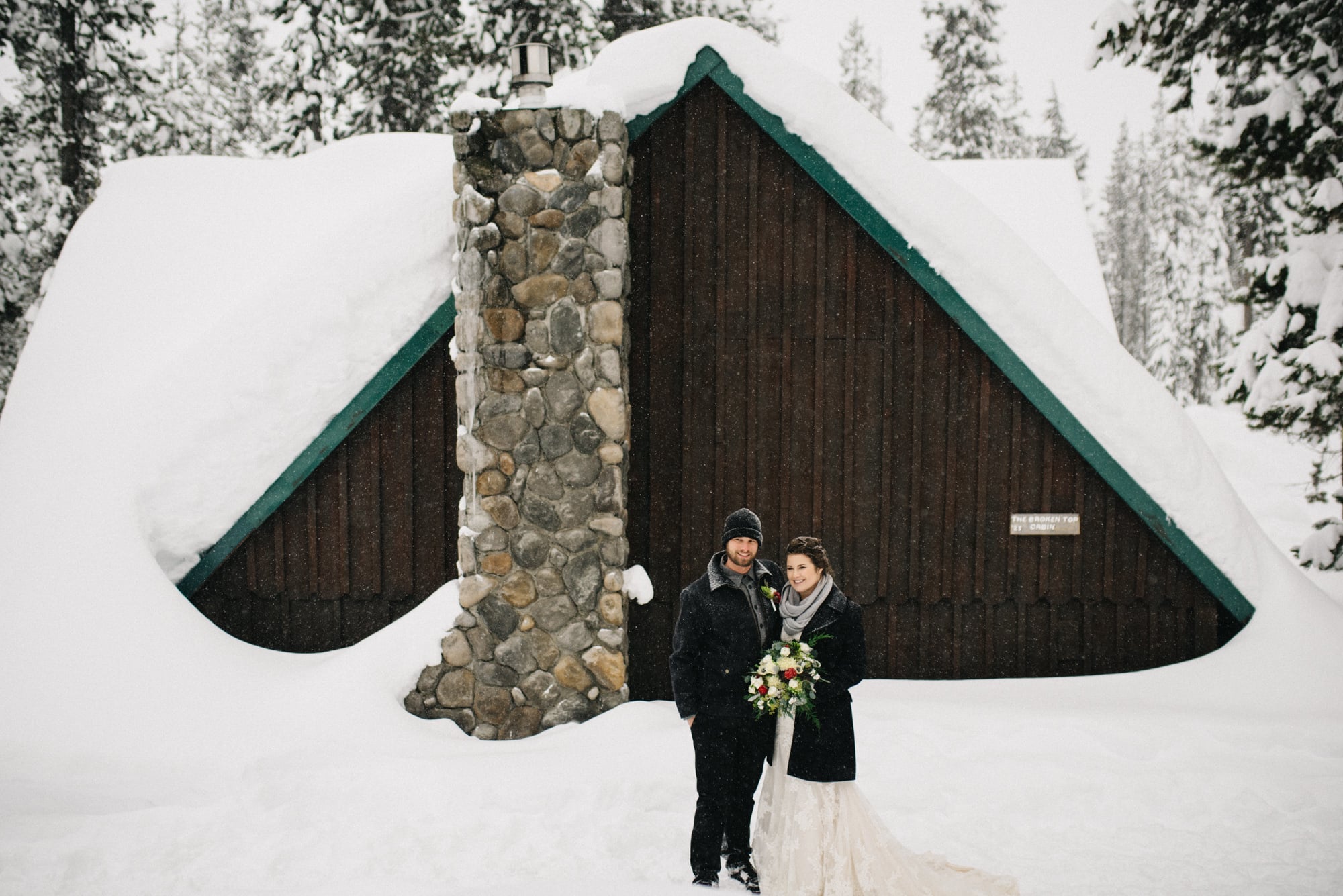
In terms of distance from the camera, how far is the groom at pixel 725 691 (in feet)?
11.8

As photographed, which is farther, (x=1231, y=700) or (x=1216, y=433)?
(x=1216, y=433)

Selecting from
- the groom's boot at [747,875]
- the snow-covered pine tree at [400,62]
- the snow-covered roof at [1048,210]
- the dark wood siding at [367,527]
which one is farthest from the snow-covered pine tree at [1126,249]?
the groom's boot at [747,875]

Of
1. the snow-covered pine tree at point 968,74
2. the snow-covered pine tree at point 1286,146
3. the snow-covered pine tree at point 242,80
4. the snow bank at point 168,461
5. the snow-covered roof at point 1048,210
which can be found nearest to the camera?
the snow bank at point 168,461

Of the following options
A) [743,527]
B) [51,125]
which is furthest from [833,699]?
[51,125]

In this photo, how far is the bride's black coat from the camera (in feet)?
11.3

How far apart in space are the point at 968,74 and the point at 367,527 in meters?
22.1

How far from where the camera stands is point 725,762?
11.9 feet

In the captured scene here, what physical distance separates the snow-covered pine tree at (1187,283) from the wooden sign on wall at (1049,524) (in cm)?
2726

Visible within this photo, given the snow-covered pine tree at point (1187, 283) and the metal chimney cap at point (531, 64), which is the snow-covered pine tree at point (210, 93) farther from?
the snow-covered pine tree at point (1187, 283)

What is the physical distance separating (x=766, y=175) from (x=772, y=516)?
249 centimetres

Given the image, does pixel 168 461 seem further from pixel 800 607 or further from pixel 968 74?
pixel 968 74

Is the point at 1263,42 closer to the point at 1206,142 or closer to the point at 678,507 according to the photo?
the point at 1206,142

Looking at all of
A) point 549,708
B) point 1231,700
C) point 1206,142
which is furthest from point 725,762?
point 1206,142

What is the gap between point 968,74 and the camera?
22109mm
